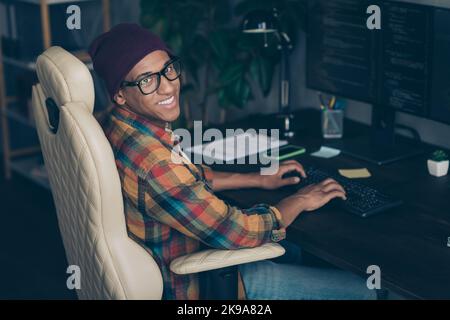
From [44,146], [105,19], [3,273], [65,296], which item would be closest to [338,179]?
[44,146]

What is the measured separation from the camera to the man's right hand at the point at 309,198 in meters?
2.03

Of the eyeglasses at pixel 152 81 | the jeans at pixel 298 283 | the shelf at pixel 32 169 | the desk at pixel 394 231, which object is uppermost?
the eyeglasses at pixel 152 81

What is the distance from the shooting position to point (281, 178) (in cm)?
229

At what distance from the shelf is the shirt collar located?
7.07 ft

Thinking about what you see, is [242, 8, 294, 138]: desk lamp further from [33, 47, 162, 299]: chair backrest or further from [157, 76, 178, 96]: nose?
[33, 47, 162, 299]: chair backrest

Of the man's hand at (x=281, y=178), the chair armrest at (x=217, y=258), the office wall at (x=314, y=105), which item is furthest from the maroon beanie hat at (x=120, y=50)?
the office wall at (x=314, y=105)

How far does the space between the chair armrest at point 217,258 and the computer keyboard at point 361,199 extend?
268 millimetres

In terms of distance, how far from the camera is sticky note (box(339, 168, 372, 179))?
93.0 inches

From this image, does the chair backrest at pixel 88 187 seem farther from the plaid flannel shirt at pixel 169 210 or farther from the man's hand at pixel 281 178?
the man's hand at pixel 281 178

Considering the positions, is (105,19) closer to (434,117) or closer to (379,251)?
(434,117)

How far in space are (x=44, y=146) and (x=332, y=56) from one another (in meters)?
1.11

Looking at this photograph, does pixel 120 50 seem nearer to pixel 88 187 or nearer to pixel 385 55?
pixel 88 187

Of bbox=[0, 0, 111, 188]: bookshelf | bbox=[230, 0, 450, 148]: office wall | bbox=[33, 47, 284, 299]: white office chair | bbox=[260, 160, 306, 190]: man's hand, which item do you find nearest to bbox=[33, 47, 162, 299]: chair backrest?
bbox=[33, 47, 284, 299]: white office chair

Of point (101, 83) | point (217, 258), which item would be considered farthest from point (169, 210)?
point (101, 83)
